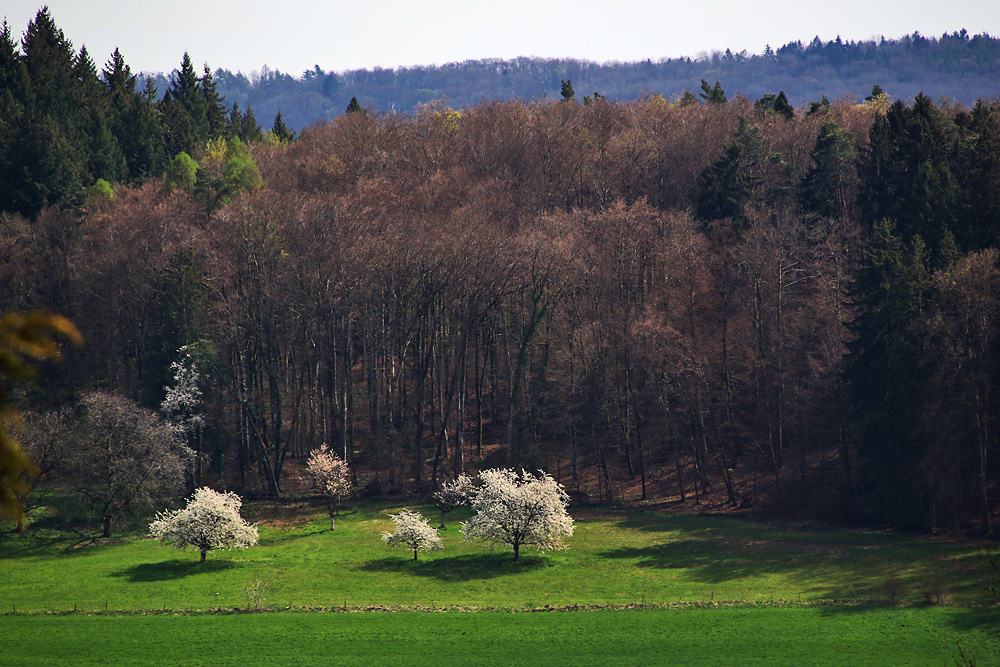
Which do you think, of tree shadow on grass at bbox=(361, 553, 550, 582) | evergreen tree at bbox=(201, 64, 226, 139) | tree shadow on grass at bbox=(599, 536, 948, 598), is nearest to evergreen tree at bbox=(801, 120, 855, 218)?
tree shadow on grass at bbox=(599, 536, 948, 598)

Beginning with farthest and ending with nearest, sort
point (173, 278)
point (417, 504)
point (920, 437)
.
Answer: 1. point (173, 278)
2. point (417, 504)
3. point (920, 437)

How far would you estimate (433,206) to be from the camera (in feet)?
A: 261

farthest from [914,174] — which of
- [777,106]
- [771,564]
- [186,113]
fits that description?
[186,113]

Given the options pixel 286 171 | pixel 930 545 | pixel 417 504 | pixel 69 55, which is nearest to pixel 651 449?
pixel 417 504

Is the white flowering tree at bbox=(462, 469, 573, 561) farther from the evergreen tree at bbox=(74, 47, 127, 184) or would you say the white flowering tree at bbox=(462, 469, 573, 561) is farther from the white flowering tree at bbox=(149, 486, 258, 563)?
the evergreen tree at bbox=(74, 47, 127, 184)

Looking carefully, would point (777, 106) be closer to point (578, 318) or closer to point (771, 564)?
point (578, 318)

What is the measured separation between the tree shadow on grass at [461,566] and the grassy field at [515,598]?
0.61ft

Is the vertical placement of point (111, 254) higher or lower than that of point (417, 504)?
higher

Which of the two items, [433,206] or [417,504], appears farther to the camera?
[433,206]

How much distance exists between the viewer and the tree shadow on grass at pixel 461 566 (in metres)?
48.5

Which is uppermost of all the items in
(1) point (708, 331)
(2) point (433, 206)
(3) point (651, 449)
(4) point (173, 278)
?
(2) point (433, 206)

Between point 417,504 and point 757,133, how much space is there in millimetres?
45370

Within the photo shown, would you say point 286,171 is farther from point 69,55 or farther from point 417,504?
point 69,55

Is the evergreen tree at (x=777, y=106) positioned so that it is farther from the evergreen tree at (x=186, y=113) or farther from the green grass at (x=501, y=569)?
the evergreen tree at (x=186, y=113)
